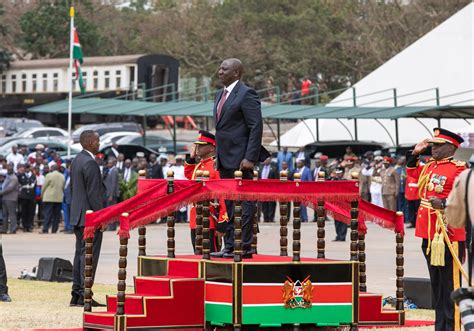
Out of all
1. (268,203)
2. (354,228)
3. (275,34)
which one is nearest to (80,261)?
(354,228)

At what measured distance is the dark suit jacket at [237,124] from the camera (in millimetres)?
12891

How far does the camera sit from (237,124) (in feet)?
42.5

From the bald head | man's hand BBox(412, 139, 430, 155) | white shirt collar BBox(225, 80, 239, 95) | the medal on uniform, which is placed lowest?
the medal on uniform

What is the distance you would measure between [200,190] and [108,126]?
46368 mm

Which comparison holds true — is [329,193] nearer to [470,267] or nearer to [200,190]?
[200,190]

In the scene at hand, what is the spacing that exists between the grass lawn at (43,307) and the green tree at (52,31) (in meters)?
70.3

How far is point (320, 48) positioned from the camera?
7894 centimetres

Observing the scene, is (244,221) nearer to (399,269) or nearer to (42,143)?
(399,269)

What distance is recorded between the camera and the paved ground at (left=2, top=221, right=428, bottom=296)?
20473mm

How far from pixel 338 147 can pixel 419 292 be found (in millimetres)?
32093

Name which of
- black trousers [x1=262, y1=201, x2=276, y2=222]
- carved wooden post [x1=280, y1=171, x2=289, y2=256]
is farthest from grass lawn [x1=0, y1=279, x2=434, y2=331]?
black trousers [x1=262, y1=201, x2=276, y2=222]

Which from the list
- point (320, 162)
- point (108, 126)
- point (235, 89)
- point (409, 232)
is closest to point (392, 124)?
point (108, 126)

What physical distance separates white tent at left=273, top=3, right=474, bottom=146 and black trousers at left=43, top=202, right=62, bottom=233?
61.9 feet

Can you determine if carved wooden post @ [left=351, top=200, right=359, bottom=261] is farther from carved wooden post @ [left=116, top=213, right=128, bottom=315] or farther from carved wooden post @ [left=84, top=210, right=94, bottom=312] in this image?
carved wooden post @ [left=84, top=210, right=94, bottom=312]
